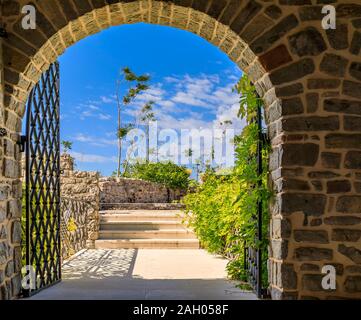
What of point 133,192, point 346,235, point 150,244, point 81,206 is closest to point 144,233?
point 150,244

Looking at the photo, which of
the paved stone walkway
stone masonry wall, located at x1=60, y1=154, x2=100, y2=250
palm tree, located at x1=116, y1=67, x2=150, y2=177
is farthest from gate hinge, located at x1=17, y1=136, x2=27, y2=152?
palm tree, located at x1=116, y1=67, x2=150, y2=177

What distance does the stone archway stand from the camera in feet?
11.0

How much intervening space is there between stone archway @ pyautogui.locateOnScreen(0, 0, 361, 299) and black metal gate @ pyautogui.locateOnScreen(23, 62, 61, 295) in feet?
1.62

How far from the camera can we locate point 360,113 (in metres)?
3.44

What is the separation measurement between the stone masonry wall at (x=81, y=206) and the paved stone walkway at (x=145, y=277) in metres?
0.40

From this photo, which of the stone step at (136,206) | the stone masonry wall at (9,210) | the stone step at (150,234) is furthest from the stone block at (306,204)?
the stone step at (136,206)

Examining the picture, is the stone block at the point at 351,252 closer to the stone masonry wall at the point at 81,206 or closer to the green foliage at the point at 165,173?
the stone masonry wall at the point at 81,206

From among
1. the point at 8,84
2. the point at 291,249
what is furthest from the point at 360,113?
the point at 8,84

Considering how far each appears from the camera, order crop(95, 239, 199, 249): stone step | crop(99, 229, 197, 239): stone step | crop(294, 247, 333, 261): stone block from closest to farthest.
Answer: crop(294, 247, 333, 261): stone block
crop(95, 239, 199, 249): stone step
crop(99, 229, 197, 239): stone step

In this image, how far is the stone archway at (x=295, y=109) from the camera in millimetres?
3350

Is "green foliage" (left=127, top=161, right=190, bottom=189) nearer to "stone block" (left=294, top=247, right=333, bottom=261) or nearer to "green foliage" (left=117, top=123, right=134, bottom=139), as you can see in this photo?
"green foliage" (left=117, top=123, right=134, bottom=139)

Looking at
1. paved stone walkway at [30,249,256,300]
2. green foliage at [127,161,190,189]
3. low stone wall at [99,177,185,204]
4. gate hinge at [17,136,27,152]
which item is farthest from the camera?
green foliage at [127,161,190,189]
